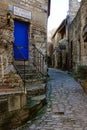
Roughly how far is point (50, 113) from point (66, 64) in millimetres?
15649

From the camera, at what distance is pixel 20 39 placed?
10547 millimetres

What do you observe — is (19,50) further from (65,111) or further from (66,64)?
(66,64)

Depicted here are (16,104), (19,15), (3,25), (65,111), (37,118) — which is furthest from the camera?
(19,15)

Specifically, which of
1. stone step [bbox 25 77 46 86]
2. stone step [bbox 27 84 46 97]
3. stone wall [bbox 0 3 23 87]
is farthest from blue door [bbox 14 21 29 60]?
stone step [bbox 27 84 46 97]

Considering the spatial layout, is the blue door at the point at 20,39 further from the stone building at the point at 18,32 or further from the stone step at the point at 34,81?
the stone step at the point at 34,81

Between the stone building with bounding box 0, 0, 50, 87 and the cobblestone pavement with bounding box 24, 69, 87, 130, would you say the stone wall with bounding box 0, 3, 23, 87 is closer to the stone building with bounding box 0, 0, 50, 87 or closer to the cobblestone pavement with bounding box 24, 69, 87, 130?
the stone building with bounding box 0, 0, 50, 87

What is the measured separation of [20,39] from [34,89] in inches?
147

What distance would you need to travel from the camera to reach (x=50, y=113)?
6262 millimetres

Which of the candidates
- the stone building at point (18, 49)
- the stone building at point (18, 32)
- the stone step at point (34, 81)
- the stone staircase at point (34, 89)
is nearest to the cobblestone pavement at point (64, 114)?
the stone staircase at point (34, 89)

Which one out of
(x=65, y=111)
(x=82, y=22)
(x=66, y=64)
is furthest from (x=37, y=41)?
(x=66, y=64)

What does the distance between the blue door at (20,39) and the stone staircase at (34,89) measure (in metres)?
0.67

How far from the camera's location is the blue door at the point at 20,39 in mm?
10250

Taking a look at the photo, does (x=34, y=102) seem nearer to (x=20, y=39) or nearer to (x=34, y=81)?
(x=34, y=81)

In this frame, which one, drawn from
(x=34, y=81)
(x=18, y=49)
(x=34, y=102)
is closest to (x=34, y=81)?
(x=34, y=81)
